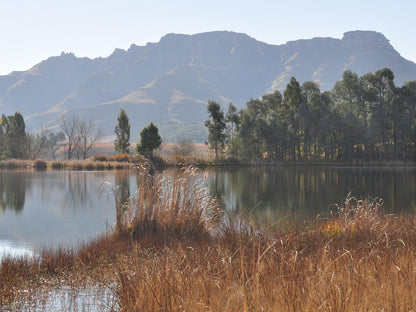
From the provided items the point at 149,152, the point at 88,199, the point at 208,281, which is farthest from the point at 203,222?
the point at 149,152

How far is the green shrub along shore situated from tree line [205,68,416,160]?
165ft

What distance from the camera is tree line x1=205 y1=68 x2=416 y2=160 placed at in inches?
2290

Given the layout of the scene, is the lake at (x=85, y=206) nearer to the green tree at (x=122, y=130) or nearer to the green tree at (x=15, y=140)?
the green tree at (x=122, y=130)

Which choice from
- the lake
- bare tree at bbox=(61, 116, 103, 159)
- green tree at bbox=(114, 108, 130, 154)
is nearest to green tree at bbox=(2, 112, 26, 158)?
bare tree at bbox=(61, 116, 103, 159)

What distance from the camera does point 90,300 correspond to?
20.4 feet

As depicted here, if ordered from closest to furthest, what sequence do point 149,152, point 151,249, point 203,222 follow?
point 151,249 < point 203,222 < point 149,152

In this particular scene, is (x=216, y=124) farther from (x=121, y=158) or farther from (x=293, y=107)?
(x=121, y=158)

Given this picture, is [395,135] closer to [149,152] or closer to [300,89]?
[300,89]

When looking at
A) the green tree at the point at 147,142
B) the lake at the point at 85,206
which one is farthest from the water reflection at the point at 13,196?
the green tree at the point at 147,142

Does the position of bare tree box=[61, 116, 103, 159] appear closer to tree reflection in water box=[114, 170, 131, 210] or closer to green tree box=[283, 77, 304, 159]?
green tree box=[283, 77, 304, 159]

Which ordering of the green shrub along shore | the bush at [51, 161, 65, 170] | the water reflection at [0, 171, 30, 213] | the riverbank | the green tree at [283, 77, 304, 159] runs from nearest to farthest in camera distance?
the green shrub along shore, the water reflection at [0, 171, 30, 213], the riverbank, the bush at [51, 161, 65, 170], the green tree at [283, 77, 304, 159]

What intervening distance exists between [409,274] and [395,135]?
58887mm

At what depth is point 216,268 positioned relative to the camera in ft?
18.6

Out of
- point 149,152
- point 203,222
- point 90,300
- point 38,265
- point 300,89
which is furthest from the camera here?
point 300,89
